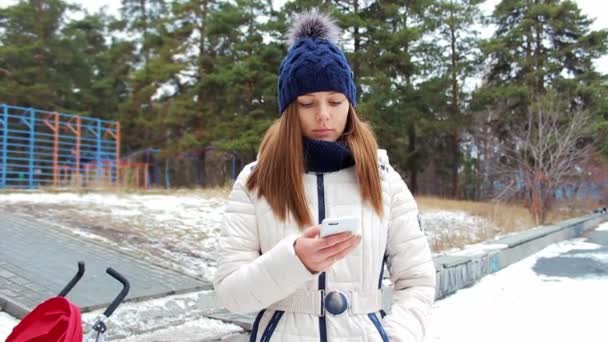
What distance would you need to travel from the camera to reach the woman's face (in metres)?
1.42

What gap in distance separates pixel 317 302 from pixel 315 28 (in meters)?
0.85

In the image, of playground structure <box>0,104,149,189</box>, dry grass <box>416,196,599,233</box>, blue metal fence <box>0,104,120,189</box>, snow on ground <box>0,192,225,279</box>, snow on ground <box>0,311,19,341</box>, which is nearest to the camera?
snow on ground <box>0,311,19,341</box>

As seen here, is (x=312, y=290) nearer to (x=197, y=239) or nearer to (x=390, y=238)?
(x=390, y=238)

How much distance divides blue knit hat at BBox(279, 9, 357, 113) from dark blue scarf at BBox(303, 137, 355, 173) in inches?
6.5

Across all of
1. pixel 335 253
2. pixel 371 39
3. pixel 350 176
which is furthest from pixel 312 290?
pixel 371 39

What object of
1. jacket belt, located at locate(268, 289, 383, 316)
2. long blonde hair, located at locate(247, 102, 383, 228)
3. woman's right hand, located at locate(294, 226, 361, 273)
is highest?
long blonde hair, located at locate(247, 102, 383, 228)

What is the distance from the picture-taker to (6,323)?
306 centimetres

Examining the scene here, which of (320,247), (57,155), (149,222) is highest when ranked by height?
(57,155)

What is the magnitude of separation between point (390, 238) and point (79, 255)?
13.6 ft

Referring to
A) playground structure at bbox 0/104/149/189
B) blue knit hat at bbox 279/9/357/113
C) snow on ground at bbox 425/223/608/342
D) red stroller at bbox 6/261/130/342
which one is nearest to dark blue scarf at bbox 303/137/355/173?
blue knit hat at bbox 279/9/357/113

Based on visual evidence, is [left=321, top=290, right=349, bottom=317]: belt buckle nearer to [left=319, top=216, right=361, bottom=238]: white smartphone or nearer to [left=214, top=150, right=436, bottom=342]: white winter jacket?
[left=214, top=150, right=436, bottom=342]: white winter jacket

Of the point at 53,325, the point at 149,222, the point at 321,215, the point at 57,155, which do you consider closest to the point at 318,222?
the point at 321,215

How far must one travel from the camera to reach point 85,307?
3309 mm

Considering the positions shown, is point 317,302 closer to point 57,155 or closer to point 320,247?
point 320,247
